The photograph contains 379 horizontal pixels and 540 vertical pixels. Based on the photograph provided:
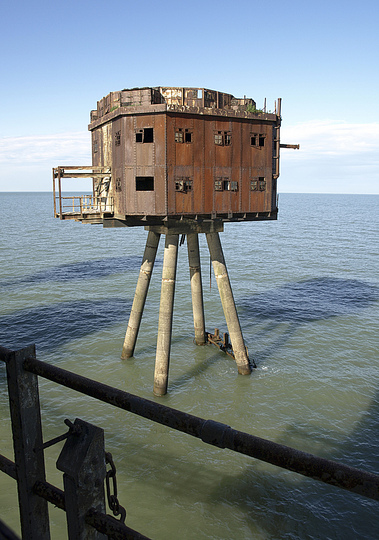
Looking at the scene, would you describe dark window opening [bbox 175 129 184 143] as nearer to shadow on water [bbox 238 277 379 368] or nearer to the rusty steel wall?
the rusty steel wall

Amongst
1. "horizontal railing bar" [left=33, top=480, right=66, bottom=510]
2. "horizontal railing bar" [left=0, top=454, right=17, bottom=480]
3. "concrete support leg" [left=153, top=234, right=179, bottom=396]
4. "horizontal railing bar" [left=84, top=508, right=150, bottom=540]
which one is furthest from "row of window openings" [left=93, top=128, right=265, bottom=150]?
"horizontal railing bar" [left=84, top=508, right=150, bottom=540]

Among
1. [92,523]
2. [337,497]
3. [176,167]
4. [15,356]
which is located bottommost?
[337,497]

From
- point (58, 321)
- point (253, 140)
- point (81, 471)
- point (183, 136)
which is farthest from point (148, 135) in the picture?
point (81, 471)

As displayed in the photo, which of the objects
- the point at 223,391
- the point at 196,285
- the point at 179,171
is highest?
the point at 179,171

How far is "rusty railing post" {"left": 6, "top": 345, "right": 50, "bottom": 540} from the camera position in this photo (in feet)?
13.0

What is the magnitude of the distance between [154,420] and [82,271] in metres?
47.0

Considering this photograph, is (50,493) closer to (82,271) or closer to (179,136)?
(179,136)

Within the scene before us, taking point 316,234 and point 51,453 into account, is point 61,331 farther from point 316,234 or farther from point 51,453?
point 316,234

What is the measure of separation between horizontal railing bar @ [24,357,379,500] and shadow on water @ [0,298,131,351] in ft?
78.3

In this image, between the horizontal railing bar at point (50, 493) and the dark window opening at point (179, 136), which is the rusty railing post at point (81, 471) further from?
the dark window opening at point (179, 136)

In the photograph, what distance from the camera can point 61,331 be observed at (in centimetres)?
2886

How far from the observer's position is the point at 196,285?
24422 mm

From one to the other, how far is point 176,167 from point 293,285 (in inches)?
1022

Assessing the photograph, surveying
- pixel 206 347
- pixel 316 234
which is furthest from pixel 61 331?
pixel 316 234
